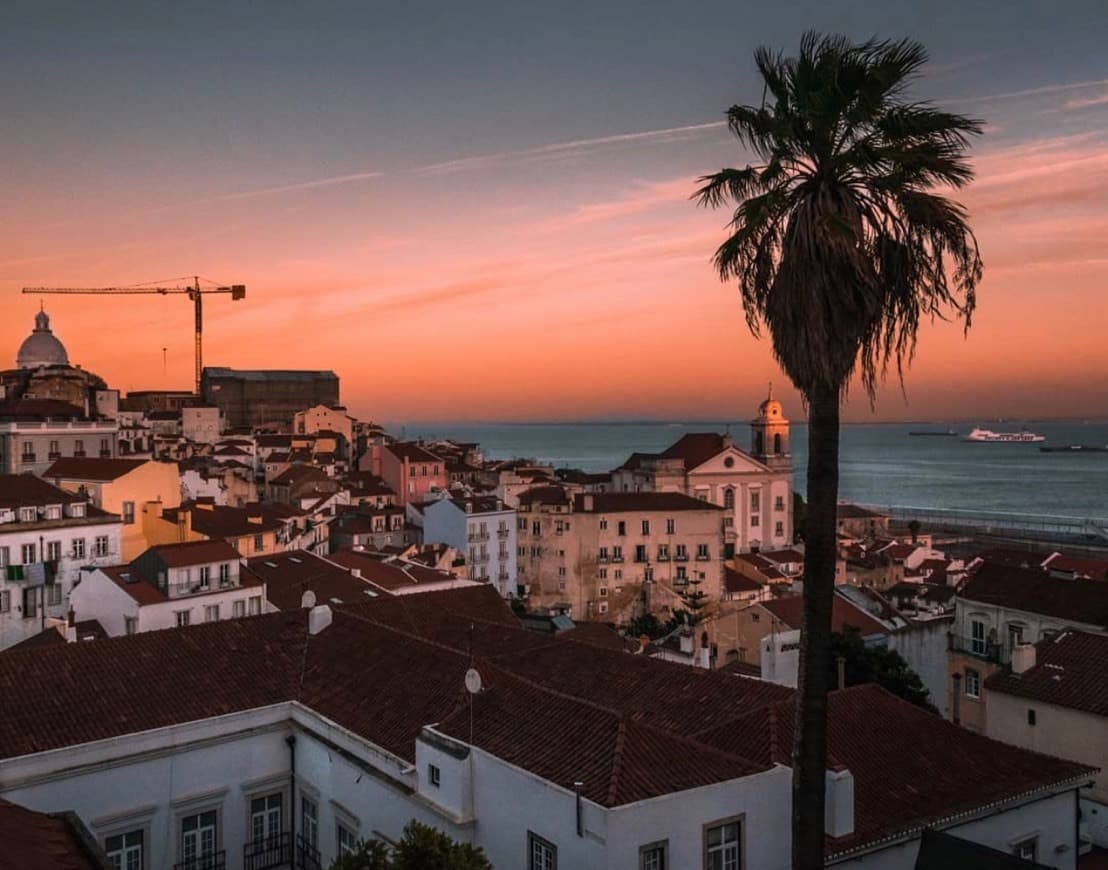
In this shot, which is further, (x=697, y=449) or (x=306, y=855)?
(x=697, y=449)

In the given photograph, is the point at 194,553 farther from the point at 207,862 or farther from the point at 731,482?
the point at 731,482

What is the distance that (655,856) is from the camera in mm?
11297

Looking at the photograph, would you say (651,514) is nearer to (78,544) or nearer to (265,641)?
(78,544)

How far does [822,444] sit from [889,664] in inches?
873

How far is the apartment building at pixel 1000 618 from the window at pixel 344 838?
66.0 feet

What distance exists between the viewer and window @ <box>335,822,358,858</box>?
15.7 m

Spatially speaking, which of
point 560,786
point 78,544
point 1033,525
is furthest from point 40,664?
point 1033,525

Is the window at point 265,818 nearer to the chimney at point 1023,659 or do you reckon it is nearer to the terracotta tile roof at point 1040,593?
the chimney at point 1023,659

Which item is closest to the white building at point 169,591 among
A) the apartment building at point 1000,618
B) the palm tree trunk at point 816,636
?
the apartment building at point 1000,618

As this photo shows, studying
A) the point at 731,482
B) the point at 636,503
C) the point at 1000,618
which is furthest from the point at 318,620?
the point at 731,482

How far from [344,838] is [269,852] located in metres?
1.73

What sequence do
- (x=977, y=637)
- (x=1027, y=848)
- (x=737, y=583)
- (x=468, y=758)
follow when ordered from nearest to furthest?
1. (x=468, y=758)
2. (x=1027, y=848)
3. (x=977, y=637)
4. (x=737, y=583)

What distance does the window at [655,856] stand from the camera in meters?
11.2

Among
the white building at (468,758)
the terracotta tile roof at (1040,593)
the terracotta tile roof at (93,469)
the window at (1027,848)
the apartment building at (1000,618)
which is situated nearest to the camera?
the white building at (468,758)
